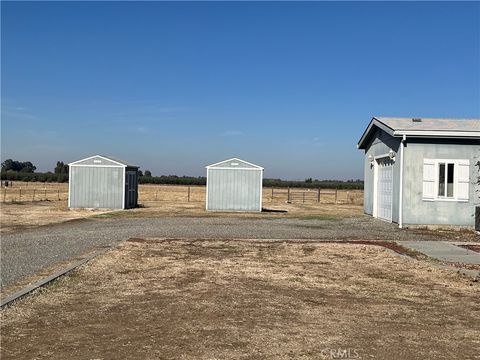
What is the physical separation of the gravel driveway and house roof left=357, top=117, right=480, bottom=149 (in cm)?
331

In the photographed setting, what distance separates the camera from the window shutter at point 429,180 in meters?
18.2

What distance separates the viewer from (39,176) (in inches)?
4129

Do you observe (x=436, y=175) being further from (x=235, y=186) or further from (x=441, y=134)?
(x=235, y=186)

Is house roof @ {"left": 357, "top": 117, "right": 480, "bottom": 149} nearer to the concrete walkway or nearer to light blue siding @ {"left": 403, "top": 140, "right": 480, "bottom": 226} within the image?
light blue siding @ {"left": 403, "top": 140, "right": 480, "bottom": 226}

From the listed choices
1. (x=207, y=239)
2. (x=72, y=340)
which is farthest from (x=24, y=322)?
(x=207, y=239)

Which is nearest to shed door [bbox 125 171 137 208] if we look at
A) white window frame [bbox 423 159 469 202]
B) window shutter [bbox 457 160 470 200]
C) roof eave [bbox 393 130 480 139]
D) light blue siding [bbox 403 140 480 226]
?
light blue siding [bbox 403 140 480 226]

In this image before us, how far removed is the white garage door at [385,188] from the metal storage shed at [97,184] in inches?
521

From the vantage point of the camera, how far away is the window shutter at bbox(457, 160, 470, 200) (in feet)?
59.3

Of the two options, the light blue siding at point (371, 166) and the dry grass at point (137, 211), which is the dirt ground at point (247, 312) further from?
the dry grass at point (137, 211)

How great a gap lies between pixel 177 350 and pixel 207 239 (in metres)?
9.29

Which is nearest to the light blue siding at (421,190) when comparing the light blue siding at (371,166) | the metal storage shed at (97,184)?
the light blue siding at (371,166)

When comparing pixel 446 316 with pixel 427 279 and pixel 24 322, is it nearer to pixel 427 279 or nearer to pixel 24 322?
pixel 427 279

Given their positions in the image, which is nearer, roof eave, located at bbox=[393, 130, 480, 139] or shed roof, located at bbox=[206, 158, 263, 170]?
roof eave, located at bbox=[393, 130, 480, 139]

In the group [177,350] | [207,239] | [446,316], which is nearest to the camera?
[177,350]
